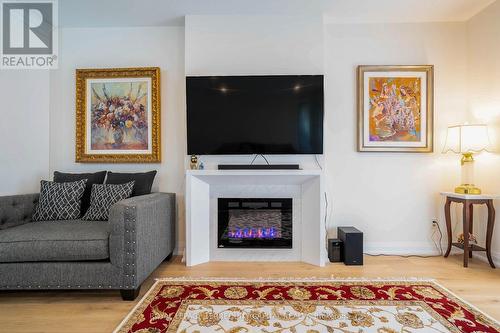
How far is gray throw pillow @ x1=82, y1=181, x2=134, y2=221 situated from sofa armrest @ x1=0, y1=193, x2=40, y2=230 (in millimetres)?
484

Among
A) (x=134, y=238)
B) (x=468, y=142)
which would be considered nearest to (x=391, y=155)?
(x=468, y=142)

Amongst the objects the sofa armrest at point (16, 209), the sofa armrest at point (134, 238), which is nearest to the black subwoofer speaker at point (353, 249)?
the sofa armrest at point (134, 238)

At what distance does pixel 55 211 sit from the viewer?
2.54m

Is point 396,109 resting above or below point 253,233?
above

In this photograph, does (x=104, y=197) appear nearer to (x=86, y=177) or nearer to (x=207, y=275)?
(x=86, y=177)

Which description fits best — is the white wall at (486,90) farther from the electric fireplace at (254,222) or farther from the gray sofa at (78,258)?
the gray sofa at (78,258)

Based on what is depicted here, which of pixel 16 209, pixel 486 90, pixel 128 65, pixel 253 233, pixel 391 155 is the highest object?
pixel 128 65

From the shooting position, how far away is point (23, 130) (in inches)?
120

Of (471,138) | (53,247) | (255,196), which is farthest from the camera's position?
(255,196)

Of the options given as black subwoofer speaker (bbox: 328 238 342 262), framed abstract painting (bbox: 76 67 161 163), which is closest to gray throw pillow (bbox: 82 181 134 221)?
framed abstract painting (bbox: 76 67 161 163)

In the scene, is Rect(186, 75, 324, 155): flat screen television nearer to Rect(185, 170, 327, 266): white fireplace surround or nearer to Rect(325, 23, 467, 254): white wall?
Rect(185, 170, 327, 266): white fireplace surround

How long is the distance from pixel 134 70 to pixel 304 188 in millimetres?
2283

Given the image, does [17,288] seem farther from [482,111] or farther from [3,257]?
[482,111]

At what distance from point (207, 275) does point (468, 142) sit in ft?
9.20
